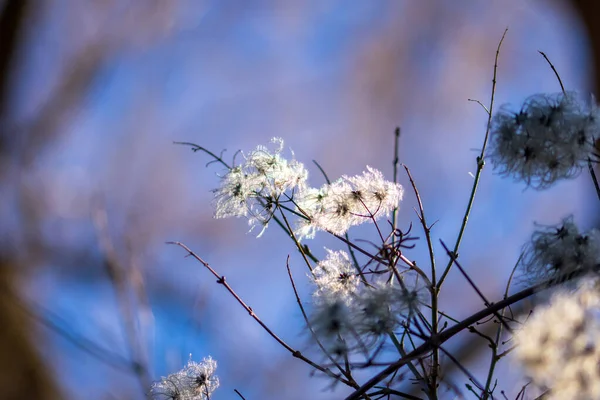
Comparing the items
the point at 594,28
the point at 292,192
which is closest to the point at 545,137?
the point at 292,192

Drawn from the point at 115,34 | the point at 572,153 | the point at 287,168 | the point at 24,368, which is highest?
the point at 115,34

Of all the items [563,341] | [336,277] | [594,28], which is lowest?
[563,341]

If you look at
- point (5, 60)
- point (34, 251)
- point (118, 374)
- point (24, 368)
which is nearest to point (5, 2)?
point (5, 60)

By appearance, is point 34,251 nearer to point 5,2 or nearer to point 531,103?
point 5,2

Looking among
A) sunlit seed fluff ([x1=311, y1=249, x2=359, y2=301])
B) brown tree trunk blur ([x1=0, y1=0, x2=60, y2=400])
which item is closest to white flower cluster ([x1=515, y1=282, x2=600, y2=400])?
sunlit seed fluff ([x1=311, y1=249, x2=359, y2=301])

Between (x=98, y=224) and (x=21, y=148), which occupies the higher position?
(x=21, y=148)

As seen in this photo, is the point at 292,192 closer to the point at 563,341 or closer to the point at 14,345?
the point at 563,341
